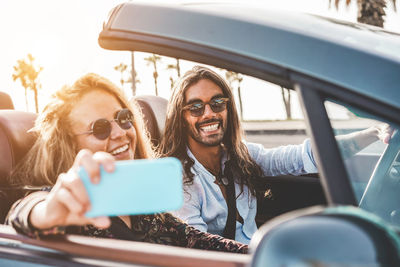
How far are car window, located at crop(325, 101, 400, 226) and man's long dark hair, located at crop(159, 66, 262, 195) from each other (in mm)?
1084

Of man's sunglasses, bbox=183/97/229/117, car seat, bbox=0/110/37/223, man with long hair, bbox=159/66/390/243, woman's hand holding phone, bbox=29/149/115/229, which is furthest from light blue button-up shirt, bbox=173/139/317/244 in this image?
woman's hand holding phone, bbox=29/149/115/229

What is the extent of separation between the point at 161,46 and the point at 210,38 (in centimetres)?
14

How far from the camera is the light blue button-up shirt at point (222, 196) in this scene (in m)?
2.48

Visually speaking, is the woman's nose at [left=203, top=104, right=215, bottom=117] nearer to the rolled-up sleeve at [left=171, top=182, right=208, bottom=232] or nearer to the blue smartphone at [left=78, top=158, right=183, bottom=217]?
the rolled-up sleeve at [left=171, top=182, right=208, bottom=232]

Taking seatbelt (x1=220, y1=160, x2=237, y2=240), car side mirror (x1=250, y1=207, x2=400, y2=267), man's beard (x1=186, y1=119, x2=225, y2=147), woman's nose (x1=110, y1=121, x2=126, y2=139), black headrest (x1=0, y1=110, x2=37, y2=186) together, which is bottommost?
seatbelt (x1=220, y1=160, x2=237, y2=240)

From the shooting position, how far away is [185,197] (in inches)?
99.6

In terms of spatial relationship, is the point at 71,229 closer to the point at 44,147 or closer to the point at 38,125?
the point at 44,147

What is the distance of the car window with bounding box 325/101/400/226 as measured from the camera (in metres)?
0.97

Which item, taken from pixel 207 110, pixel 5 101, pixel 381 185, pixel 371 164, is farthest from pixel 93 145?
pixel 5 101

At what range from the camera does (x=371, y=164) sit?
1397mm

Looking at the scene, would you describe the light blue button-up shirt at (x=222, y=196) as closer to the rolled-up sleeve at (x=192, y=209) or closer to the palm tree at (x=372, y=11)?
the rolled-up sleeve at (x=192, y=209)

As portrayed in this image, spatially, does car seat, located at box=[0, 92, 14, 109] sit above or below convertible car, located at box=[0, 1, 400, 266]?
below

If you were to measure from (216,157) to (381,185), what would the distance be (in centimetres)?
132

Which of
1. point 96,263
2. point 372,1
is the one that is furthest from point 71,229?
point 372,1
